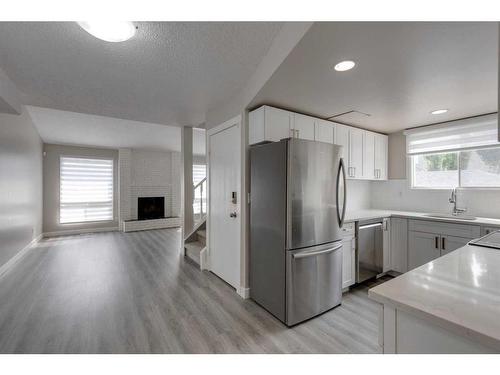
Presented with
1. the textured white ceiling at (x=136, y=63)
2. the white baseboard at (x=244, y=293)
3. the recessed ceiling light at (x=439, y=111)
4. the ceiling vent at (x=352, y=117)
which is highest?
the textured white ceiling at (x=136, y=63)

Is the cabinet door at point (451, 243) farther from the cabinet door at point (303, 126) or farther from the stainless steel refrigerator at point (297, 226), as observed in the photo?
the cabinet door at point (303, 126)

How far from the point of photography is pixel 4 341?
1.79 m

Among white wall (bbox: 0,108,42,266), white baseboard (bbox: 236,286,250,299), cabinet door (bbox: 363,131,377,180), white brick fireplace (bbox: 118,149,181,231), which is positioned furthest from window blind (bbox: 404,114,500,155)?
white brick fireplace (bbox: 118,149,181,231)

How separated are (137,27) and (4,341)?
2.66 metres

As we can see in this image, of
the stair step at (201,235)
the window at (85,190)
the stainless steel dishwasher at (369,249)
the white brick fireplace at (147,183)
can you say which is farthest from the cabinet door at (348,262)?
the window at (85,190)

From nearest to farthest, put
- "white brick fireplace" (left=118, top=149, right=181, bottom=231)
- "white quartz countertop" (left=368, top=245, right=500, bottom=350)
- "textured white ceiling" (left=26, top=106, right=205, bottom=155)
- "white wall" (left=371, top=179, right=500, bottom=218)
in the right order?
"white quartz countertop" (left=368, top=245, right=500, bottom=350) → "white wall" (left=371, top=179, right=500, bottom=218) → "textured white ceiling" (left=26, top=106, right=205, bottom=155) → "white brick fireplace" (left=118, top=149, right=181, bottom=231)

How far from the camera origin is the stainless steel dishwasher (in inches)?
108

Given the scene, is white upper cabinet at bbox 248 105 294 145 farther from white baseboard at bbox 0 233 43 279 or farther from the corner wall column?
white baseboard at bbox 0 233 43 279

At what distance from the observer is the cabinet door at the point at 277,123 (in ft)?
7.65

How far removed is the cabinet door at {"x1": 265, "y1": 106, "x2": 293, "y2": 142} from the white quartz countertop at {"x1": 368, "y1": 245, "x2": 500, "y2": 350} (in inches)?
67.0

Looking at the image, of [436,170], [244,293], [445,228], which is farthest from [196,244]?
[436,170]

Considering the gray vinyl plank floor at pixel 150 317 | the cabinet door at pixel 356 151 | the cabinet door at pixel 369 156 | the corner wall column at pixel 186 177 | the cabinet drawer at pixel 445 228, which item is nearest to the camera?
the gray vinyl plank floor at pixel 150 317

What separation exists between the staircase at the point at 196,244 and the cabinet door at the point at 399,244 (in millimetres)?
2795
